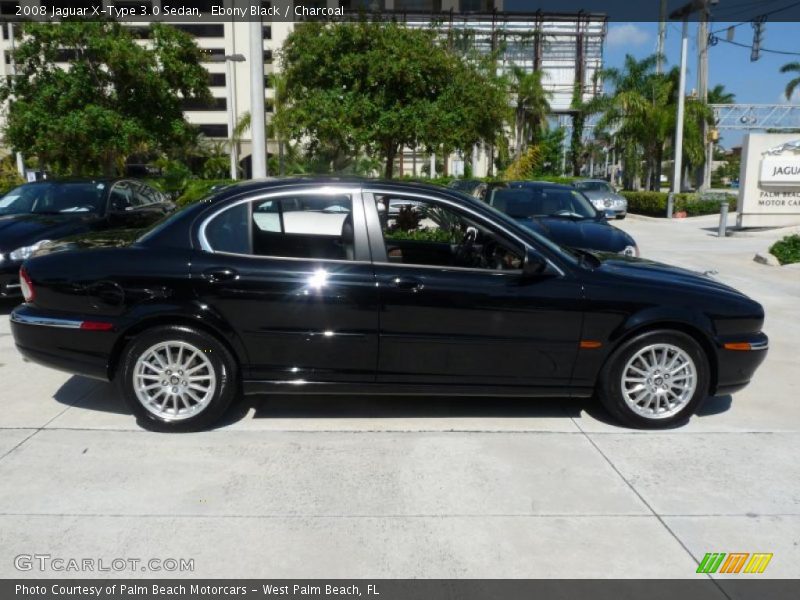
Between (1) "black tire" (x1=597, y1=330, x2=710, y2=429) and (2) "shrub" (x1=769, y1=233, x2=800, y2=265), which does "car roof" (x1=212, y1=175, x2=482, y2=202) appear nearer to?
(1) "black tire" (x1=597, y1=330, x2=710, y2=429)

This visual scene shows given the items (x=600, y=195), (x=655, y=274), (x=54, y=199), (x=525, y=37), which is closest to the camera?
(x=655, y=274)

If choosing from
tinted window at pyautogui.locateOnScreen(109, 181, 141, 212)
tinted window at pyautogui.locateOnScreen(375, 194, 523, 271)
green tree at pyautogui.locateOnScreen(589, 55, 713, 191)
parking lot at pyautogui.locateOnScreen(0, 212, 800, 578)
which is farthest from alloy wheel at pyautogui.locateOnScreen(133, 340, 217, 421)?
green tree at pyautogui.locateOnScreen(589, 55, 713, 191)

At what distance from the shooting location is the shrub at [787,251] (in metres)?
13.1

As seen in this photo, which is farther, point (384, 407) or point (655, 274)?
point (384, 407)

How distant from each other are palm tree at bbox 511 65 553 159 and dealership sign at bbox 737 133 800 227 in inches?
842

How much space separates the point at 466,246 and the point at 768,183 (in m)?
16.9

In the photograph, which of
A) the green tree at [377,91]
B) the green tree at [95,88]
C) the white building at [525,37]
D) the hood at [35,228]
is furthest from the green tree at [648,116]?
the hood at [35,228]

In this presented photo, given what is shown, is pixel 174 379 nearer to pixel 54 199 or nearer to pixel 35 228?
pixel 35 228

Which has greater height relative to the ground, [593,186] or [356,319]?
[593,186]

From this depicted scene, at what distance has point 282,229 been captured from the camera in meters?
5.45

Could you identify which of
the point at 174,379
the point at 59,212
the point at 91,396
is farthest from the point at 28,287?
the point at 59,212

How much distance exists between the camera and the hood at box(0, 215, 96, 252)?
8430 mm
